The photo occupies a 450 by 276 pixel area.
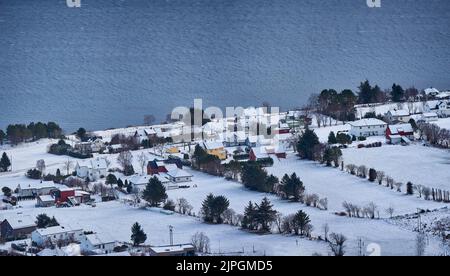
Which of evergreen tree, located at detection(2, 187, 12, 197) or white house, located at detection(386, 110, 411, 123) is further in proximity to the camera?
white house, located at detection(386, 110, 411, 123)

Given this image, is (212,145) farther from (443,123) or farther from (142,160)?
(443,123)

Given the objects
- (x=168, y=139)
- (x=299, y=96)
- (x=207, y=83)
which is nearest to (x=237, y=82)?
(x=207, y=83)

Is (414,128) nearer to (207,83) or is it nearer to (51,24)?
(207,83)

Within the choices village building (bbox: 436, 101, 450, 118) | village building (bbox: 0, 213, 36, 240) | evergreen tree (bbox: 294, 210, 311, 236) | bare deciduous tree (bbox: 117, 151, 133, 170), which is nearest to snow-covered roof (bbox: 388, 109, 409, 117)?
village building (bbox: 436, 101, 450, 118)

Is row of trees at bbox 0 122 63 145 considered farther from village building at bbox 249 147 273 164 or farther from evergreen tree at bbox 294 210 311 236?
evergreen tree at bbox 294 210 311 236

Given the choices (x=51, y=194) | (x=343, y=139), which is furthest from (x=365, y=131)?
(x=51, y=194)

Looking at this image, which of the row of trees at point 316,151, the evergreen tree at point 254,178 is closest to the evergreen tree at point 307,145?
the row of trees at point 316,151
